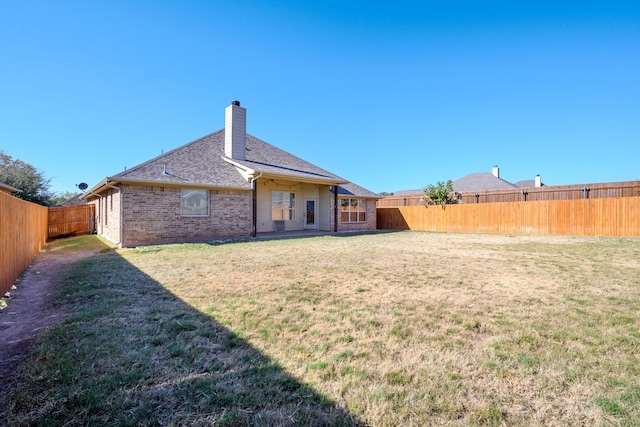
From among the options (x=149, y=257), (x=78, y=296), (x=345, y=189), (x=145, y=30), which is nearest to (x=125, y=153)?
(x=145, y=30)

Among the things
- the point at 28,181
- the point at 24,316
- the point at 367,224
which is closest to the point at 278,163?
the point at 367,224

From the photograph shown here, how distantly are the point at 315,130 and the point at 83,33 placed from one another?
697 inches

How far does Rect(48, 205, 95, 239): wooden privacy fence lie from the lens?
57.5ft

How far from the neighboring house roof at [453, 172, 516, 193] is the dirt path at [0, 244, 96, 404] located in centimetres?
3075

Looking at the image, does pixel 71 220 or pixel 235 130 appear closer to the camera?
pixel 235 130

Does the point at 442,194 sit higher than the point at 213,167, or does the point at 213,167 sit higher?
the point at 213,167

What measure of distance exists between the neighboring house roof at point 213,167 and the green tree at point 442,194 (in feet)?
25.9

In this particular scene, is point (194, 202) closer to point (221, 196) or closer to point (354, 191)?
point (221, 196)

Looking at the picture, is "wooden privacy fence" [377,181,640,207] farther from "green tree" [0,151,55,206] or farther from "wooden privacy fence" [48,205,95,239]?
"green tree" [0,151,55,206]

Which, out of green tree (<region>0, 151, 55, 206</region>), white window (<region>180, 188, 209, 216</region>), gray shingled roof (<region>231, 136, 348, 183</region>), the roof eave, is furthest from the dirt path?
green tree (<region>0, 151, 55, 206</region>)

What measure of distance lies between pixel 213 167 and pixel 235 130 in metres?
2.70

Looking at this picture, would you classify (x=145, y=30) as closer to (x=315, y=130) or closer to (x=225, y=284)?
(x=225, y=284)

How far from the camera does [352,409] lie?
2.04 meters

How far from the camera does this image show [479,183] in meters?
31.0
